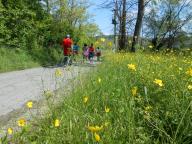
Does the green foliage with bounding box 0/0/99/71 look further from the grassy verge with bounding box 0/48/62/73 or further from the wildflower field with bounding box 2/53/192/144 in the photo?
the wildflower field with bounding box 2/53/192/144

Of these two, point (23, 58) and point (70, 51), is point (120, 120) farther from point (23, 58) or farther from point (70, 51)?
point (23, 58)

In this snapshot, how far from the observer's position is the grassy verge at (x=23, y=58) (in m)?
20.1

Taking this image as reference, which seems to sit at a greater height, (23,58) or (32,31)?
(32,31)

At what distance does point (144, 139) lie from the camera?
144 inches

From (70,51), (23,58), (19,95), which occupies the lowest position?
(23,58)

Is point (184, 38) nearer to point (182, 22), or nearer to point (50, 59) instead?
point (182, 22)

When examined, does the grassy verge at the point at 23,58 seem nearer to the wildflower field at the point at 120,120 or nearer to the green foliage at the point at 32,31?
the green foliage at the point at 32,31

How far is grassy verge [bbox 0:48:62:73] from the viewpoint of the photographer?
66.1ft

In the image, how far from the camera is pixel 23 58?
77.0ft

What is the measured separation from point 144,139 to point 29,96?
631 centimetres

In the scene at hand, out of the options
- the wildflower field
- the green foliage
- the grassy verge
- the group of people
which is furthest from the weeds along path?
the green foliage

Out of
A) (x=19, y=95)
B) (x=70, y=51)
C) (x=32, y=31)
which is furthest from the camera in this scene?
(x=32, y=31)

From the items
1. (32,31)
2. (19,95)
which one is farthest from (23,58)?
(19,95)

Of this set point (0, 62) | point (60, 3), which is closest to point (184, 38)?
point (60, 3)
